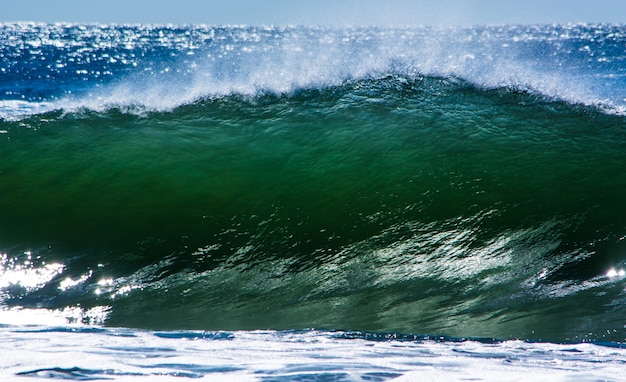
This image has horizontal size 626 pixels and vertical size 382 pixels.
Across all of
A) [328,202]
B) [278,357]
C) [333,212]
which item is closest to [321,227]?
[333,212]

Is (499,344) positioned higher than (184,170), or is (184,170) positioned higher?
(184,170)

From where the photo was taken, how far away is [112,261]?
3875 millimetres

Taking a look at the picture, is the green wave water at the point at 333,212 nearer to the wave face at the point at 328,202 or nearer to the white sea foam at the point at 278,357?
the wave face at the point at 328,202

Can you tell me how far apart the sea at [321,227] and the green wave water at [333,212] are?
18mm

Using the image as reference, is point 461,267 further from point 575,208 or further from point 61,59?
point 61,59

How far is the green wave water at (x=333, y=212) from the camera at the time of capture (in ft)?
11.1

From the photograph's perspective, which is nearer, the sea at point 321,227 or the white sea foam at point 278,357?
the white sea foam at point 278,357

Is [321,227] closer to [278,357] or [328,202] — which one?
[328,202]

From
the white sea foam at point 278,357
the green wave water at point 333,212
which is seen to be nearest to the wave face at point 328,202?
the green wave water at point 333,212

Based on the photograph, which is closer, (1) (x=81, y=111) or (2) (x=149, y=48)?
(1) (x=81, y=111)

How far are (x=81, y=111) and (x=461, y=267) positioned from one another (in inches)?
159

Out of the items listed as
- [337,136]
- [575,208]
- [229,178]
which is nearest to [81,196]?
[229,178]

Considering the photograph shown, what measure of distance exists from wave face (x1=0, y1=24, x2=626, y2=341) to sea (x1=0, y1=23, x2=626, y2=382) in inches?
0.7

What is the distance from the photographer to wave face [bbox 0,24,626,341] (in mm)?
3375
